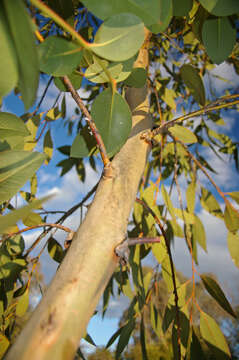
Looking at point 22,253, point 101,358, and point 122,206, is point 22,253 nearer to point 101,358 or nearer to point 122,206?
point 122,206

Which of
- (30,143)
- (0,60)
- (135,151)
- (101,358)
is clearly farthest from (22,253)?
(101,358)

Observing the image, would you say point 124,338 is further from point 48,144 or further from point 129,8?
point 129,8

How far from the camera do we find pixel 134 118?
43cm

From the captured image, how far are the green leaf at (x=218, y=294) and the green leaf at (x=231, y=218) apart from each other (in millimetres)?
129

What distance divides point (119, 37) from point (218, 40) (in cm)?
17

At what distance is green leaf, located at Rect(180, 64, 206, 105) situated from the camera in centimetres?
45


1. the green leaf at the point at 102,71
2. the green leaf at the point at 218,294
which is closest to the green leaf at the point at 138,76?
the green leaf at the point at 102,71

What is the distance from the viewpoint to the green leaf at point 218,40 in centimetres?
30

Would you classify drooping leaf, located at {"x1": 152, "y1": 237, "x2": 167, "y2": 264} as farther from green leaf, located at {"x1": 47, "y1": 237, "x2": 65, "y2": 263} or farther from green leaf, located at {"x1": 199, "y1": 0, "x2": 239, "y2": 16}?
green leaf, located at {"x1": 199, "y1": 0, "x2": 239, "y2": 16}

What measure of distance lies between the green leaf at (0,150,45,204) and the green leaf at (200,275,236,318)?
1.59ft

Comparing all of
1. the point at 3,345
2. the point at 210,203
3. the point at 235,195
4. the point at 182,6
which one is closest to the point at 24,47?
the point at 182,6

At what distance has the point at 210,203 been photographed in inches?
31.5

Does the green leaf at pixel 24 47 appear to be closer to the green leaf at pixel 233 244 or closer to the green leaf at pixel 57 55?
the green leaf at pixel 57 55

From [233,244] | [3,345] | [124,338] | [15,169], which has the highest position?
[15,169]
